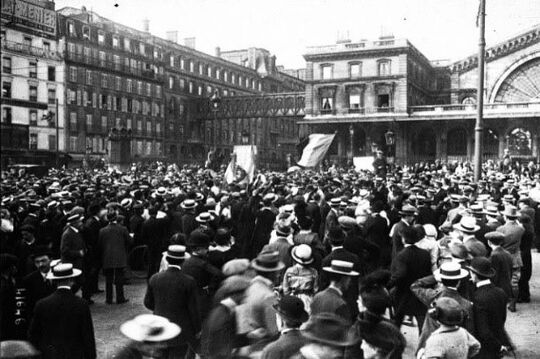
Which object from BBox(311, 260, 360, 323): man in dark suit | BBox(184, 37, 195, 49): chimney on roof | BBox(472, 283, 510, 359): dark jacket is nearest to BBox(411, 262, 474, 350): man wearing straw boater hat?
BBox(472, 283, 510, 359): dark jacket

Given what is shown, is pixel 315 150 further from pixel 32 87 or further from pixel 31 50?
pixel 32 87

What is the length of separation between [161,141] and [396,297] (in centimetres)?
6305

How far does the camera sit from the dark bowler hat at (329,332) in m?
4.47

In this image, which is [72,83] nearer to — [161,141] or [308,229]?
[161,141]

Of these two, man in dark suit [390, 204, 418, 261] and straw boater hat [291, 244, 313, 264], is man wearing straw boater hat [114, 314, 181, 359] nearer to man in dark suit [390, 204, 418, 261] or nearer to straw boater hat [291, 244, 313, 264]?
straw boater hat [291, 244, 313, 264]

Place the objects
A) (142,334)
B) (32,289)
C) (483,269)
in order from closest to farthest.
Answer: (142,334)
(483,269)
(32,289)

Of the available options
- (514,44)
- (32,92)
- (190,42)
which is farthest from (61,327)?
(190,42)

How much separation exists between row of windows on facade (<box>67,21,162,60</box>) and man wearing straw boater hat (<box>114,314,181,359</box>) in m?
57.6

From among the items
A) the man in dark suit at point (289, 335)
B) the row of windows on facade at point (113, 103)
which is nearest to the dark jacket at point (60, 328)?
the man in dark suit at point (289, 335)

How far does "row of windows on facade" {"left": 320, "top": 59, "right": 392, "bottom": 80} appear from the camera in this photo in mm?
51906

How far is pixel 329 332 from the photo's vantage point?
4.60 meters

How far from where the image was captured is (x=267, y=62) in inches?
3393

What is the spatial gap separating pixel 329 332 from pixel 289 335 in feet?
1.44

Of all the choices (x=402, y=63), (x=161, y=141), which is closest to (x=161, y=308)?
(x=402, y=63)
